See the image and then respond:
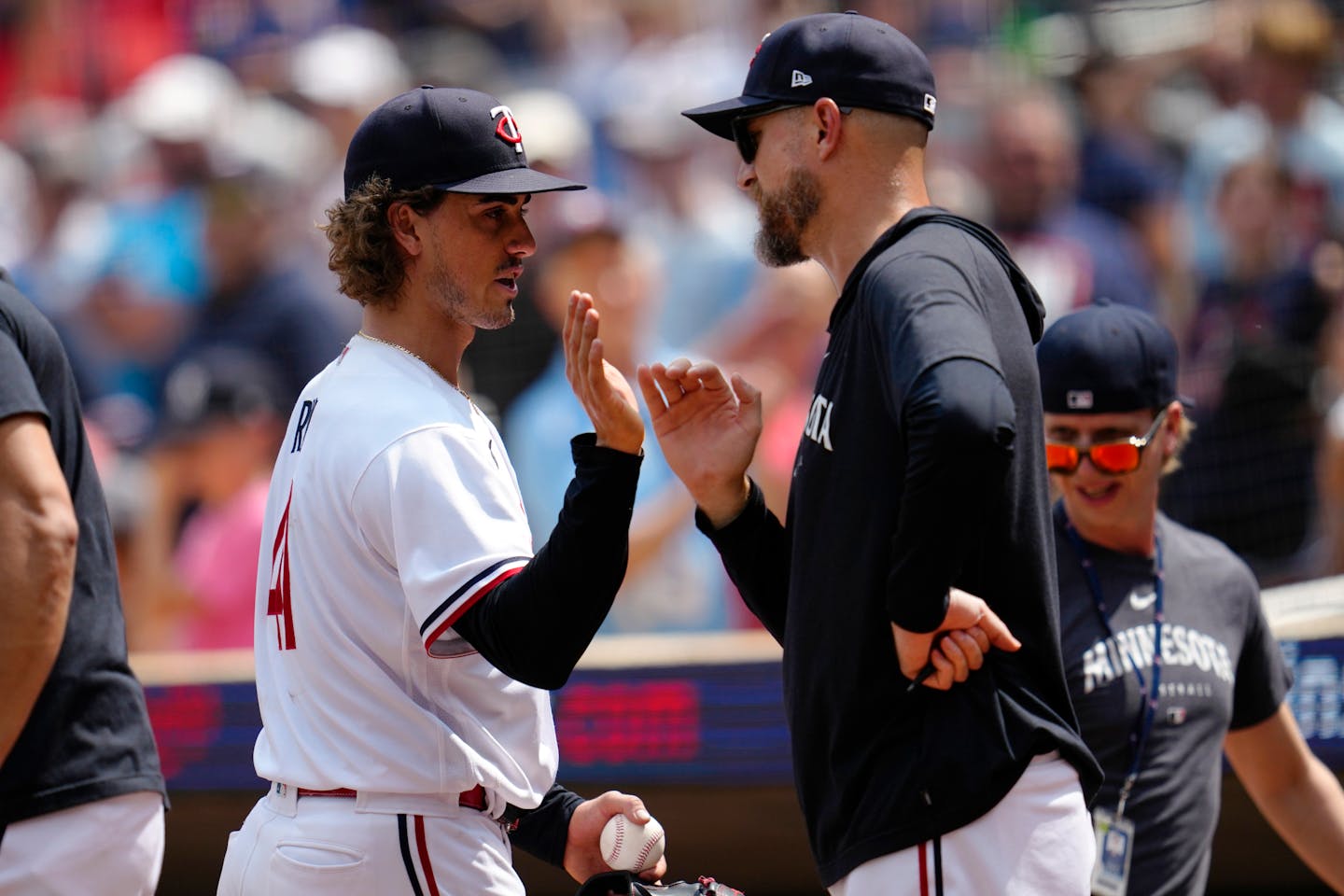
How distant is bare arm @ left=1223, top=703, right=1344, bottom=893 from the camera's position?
138 inches

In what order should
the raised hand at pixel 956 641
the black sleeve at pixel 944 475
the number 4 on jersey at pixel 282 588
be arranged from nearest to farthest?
the black sleeve at pixel 944 475
the raised hand at pixel 956 641
the number 4 on jersey at pixel 282 588

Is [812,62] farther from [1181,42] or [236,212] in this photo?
[236,212]

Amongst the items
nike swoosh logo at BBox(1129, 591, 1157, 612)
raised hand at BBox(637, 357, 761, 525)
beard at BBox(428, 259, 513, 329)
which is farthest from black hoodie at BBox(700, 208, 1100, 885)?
nike swoosh logo at BBox(1129, 591, 1157, 612)

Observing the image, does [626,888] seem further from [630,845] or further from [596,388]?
[596,388]

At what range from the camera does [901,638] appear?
7.80 feet

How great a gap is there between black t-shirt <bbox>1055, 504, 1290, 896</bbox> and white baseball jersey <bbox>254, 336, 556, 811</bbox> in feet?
3.96

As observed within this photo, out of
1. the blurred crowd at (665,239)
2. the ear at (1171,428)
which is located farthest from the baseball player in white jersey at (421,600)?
the blurred crowd at (665,239)

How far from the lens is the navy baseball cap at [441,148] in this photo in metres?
2.70

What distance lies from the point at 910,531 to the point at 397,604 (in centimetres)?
77

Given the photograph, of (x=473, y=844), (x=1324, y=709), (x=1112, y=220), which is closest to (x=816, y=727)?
(x=473, y=844)

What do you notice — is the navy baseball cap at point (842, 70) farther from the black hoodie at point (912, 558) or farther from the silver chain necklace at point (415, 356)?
the silver chain necklace at point (415, 356)

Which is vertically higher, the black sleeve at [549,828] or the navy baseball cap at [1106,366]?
the navy baseball cap at [1106,366]

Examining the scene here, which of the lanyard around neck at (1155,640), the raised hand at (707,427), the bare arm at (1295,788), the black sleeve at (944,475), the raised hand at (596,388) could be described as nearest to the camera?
the black sleeve at (944,475)

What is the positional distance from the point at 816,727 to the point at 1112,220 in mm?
5026
